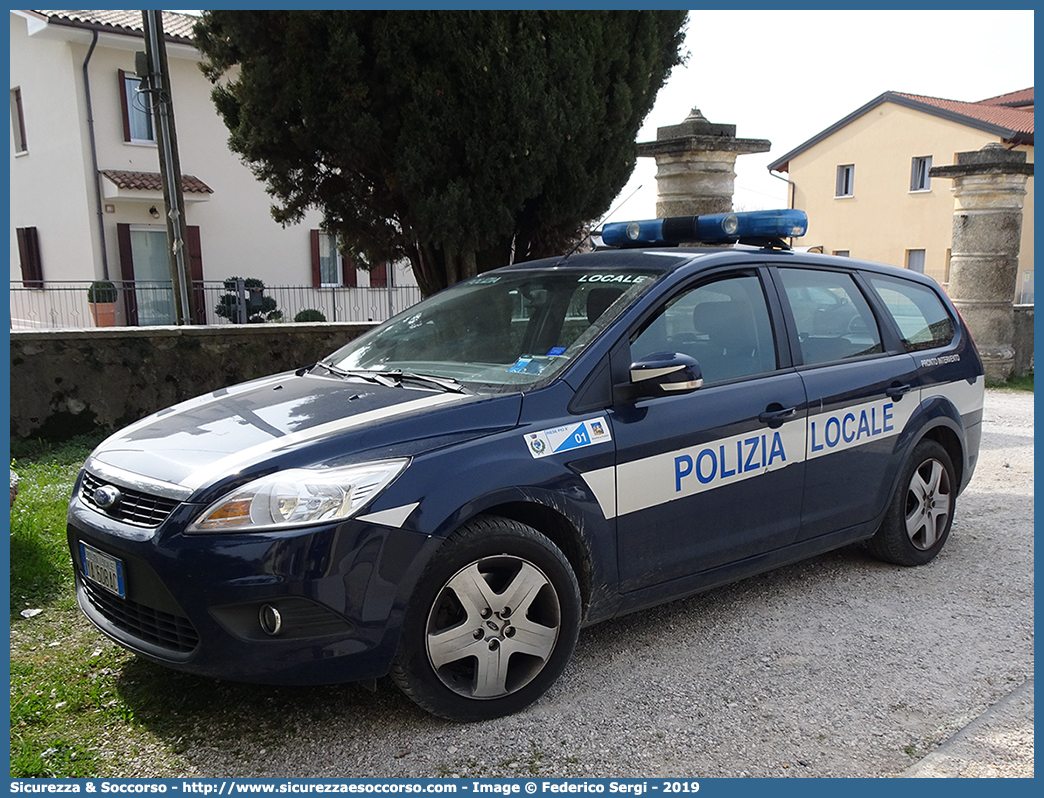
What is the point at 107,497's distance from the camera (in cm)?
309

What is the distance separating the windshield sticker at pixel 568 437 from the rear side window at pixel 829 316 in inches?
53.0

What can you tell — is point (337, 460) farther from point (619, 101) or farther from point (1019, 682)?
point (619, 101)

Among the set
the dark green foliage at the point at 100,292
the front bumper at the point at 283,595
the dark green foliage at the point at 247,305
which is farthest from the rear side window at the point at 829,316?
the dark green foliage at the point at 100,292

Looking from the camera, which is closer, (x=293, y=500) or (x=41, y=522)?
(x=293, y=500)

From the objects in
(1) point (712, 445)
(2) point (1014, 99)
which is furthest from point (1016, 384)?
(2) point (1014, 99)

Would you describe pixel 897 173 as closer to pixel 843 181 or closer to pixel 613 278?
pixel 843 181

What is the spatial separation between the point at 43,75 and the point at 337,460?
69.2 ft

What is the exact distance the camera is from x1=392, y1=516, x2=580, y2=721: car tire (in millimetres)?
2902

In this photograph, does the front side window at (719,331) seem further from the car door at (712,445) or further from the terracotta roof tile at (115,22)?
the terracotta roof tile at (115,22)

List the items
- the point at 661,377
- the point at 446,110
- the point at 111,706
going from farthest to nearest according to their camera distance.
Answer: the point at 446,110 < the point at 661,377 < the point at 111,706

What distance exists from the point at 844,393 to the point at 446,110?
4.87 metres

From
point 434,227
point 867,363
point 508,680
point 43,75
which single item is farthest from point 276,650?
point 43,75
